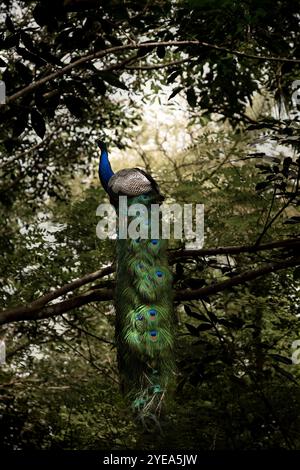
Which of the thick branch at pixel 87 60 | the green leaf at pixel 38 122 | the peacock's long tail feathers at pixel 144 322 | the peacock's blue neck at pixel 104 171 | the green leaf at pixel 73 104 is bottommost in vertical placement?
the peacock's long tail feathers at pixel 144 322

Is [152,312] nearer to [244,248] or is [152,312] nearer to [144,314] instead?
[144,314]

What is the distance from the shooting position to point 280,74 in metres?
5.16

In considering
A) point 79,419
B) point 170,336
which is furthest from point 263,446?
point 170,336

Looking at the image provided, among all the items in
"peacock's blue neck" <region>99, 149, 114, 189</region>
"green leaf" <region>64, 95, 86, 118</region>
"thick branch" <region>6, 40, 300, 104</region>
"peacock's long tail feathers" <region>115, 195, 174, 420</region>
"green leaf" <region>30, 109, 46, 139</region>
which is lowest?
"peacock's long tail feathers" <region>115, 195, 174, 420</region>

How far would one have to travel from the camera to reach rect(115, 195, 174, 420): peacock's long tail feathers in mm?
3154

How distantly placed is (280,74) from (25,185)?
3581mm

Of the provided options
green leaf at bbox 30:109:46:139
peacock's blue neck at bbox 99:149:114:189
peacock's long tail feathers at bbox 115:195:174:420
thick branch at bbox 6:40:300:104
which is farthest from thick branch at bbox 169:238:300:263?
peacock's blue neck at bbox 99:149:114:189

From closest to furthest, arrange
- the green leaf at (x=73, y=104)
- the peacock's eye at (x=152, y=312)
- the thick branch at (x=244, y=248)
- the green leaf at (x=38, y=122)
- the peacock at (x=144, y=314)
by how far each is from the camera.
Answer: the green leaf at (x=38, y=122), the green leaf at (x=73, y=104), the peacock at (x=144, y=314), the thick branch at (x=244, y=248), the peacock's eye at (x=152, y=312)

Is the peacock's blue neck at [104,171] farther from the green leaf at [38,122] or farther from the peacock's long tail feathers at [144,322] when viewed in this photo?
the green leaf at [38,122]

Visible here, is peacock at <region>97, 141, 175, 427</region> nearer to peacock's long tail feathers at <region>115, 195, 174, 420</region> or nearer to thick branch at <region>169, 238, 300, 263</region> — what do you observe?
peacock's long tail feathers at <region>115, 195, 174, 420</region>

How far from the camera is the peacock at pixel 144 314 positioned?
124 inches

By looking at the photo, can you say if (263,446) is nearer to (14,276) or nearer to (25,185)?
(14,276)

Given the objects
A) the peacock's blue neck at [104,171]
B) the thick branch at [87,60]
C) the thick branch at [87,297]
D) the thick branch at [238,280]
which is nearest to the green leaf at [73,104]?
the thick branch at [87,60]

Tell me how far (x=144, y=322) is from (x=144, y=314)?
0.14 feet
